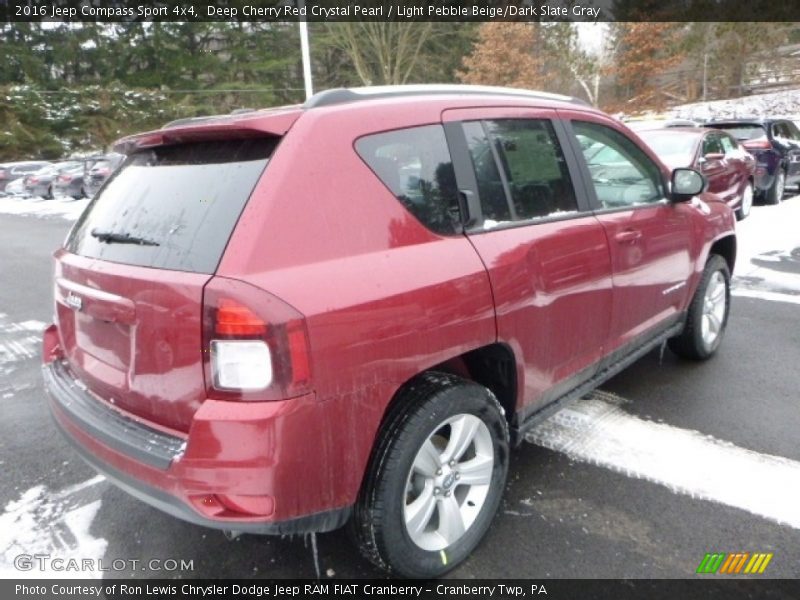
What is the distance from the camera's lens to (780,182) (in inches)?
468

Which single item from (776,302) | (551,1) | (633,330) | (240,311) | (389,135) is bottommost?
(776,302)

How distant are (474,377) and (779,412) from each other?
2.19 meters

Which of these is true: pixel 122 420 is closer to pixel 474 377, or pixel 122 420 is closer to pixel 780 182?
pixel 474 377

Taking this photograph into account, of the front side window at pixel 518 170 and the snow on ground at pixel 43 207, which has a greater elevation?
the front side window at pixel 518 170

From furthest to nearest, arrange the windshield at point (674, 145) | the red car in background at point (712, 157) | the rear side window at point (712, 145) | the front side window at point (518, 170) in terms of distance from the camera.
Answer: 1. the rear side window at point (712, 145)
2. the red car in background at point (712, 157)
3. the windshield at point (674, 145)
4. the front side window at point (518, 170)

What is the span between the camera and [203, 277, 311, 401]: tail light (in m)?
1.86

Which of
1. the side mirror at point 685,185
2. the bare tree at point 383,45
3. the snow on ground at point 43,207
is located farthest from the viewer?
the bare tree at point 383,45

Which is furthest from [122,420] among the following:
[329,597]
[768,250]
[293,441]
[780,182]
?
[780,182]

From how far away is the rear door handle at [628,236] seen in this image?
3.17 m

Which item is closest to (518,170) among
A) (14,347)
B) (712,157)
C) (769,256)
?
(14,347)

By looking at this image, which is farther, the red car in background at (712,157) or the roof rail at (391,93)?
the red car in background at (712,157)

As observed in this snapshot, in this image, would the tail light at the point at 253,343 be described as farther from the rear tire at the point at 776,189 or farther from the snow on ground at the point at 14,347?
the rear tire at the point at 776,189

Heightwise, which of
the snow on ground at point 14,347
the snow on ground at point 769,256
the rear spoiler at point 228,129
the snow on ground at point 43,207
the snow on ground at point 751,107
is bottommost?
the snow on ground at point 43,207

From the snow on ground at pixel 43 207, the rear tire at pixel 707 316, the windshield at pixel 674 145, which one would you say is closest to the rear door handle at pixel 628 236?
the rear tire at pixel 707 316
